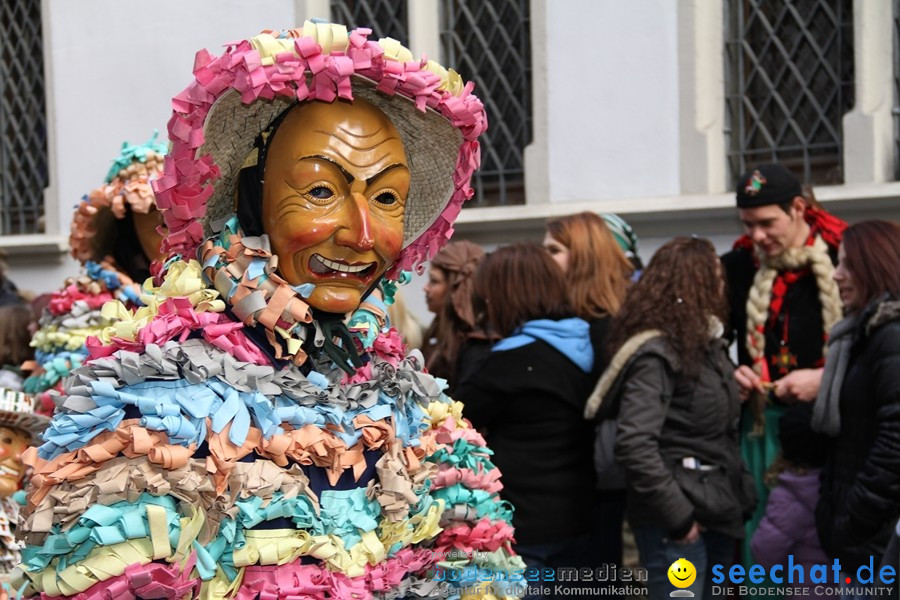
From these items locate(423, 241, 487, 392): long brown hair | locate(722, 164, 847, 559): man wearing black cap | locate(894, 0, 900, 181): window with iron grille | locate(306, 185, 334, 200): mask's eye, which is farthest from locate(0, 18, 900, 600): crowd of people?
locate(894, 0, 900, 181): window with iron grille

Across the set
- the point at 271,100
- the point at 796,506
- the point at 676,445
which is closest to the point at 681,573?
the point at 676,445

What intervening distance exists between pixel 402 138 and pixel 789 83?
16.0 ft

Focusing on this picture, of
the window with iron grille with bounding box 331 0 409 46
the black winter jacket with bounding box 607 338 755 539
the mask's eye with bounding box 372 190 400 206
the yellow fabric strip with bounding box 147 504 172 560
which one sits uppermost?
the window with iron grille with bounding box 331 0 409 46

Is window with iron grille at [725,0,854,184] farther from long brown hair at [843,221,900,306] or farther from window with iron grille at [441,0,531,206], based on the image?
long brown hair at [843,221,900,306]

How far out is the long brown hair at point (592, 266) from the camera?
194 inches

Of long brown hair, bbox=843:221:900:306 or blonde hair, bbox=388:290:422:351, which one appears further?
blonde hair, bbox=388:290:422:351

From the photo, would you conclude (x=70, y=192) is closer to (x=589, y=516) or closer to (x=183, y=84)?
(x=183, y=84)

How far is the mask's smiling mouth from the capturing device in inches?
94.7

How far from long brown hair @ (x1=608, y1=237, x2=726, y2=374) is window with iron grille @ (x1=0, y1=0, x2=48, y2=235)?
282 inches

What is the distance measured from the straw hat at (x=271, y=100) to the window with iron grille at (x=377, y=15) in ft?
18.8

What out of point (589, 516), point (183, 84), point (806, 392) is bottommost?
point (589, 516)

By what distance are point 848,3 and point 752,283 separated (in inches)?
98.8

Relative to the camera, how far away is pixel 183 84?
898 centimetres

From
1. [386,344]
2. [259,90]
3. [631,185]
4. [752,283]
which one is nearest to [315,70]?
[259,90]
